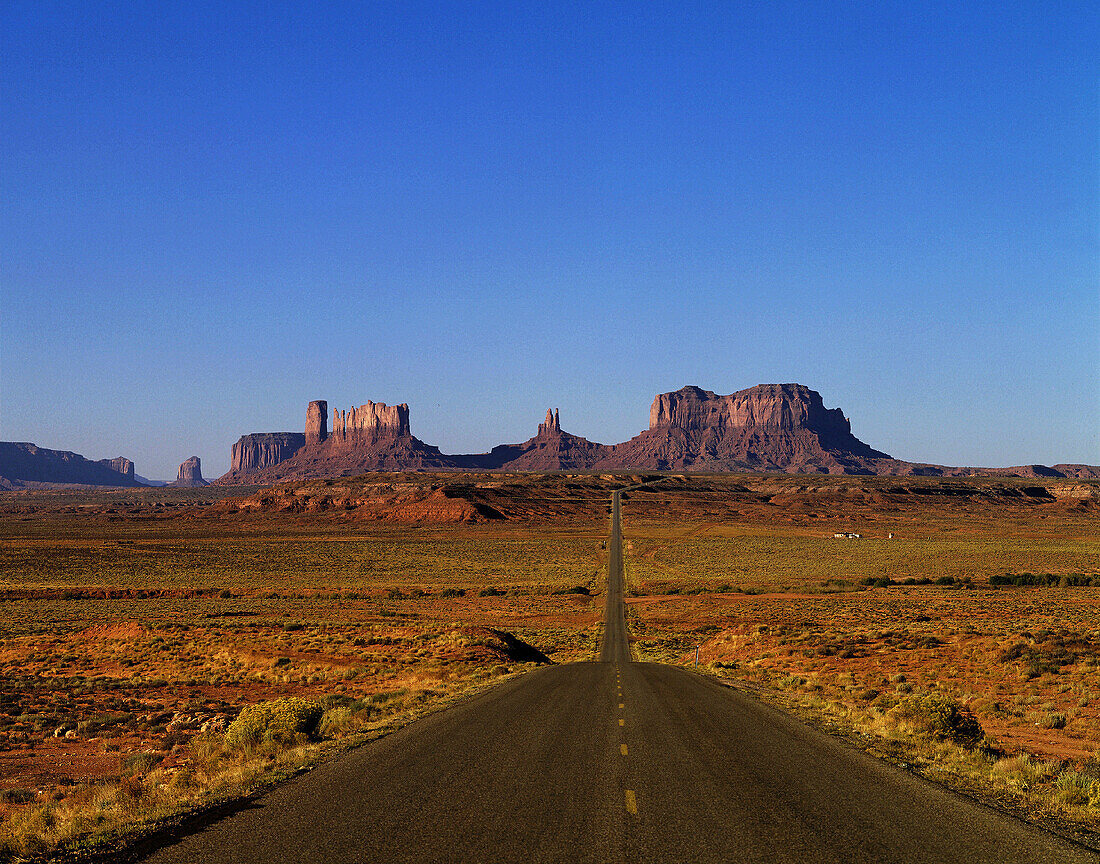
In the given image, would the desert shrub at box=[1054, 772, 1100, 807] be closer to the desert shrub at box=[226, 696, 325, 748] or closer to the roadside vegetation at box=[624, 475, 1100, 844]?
the roadside vegetation at box=[624, 475, 1100, 844]

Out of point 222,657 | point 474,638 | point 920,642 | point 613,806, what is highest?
point 613,806

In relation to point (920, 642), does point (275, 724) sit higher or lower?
higher

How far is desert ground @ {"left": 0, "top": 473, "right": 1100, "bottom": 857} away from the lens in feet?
45.6

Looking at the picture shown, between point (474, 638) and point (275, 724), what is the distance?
65.7ft

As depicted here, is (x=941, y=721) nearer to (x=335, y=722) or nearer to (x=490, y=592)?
(x=335, y=722)

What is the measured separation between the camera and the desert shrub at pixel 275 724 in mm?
15203

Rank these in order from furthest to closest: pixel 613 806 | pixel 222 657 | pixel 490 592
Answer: pixel 490 592, pixel 222 657, pixel 613 806

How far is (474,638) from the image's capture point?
35.3 meters

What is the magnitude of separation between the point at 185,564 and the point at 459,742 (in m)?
76.9

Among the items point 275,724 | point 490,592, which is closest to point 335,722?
point 275,724

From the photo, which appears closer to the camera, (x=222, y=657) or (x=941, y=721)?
(x=941, y=721)

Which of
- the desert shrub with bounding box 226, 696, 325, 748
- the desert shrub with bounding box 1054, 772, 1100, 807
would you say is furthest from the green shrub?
the desert shrub with bounding box 1054, 772, 1100, 807

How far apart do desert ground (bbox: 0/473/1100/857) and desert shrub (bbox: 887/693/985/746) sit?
3.3 inches

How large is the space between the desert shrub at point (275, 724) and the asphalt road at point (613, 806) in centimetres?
211
